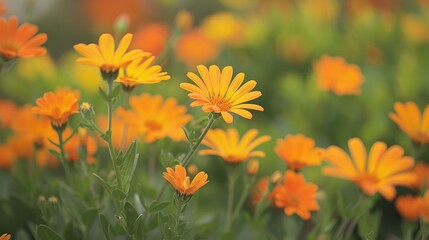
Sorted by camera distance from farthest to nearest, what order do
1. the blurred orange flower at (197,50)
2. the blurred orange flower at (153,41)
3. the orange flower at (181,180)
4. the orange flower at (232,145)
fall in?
the blurred orange flower at (197,50) < the blurred orange flower at (153,41) < the orange flower at (232,145) < the orange flower at (181,180)

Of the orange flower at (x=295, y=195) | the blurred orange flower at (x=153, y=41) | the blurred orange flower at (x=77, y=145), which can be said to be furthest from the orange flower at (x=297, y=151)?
the blurred orange flower at (x=153, y=41)

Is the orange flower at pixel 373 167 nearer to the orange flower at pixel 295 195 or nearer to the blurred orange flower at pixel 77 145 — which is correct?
the orange flower at pixel 295 195

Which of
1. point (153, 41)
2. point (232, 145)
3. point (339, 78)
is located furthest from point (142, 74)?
point (153, 41)

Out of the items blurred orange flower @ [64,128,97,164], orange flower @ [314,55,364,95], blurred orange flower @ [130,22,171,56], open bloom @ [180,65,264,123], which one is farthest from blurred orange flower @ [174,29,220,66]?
open bloom @ [180,65,264,123]

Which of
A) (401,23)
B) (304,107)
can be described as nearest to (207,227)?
(304,107)

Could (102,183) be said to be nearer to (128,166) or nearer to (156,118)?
(128,166)

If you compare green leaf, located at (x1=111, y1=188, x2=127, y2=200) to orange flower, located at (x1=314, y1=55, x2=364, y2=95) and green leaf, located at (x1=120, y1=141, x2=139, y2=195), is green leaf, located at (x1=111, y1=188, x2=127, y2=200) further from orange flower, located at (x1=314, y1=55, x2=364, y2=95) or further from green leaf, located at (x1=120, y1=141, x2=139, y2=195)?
orange flower, located at (x1=314, y1=55, x2=364, y2=95)
